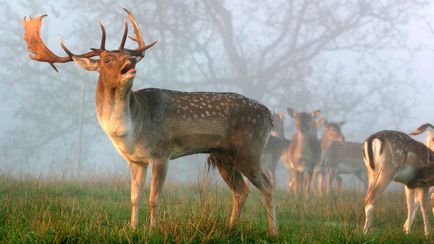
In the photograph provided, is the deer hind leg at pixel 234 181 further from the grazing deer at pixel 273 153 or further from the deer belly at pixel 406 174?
the grazing deer at pixel 273 153

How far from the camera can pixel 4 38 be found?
2605cm

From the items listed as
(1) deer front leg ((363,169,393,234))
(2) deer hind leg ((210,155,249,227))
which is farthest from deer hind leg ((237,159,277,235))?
(1) deer front leg ((363,169,393,234))

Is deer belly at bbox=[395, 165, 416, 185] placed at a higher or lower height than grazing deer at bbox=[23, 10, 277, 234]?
lower

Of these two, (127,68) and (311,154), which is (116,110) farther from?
(311,154)

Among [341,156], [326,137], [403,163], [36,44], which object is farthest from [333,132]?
[36,44]

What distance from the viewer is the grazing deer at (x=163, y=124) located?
4.79m

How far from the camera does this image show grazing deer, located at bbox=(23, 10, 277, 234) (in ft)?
15.7

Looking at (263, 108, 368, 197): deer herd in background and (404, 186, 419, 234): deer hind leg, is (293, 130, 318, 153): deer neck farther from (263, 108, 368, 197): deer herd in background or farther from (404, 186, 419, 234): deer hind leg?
(404, 186, 419, 234): deer hind leg

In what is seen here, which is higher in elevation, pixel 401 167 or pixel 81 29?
pixel 81 29

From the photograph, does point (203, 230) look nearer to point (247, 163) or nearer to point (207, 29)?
point (247, 163)

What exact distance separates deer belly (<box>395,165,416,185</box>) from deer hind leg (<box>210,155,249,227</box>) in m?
2.28

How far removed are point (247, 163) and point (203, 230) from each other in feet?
4.66

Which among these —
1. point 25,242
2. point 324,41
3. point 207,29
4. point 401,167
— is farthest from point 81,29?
point 25,242

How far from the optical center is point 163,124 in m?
5.12
